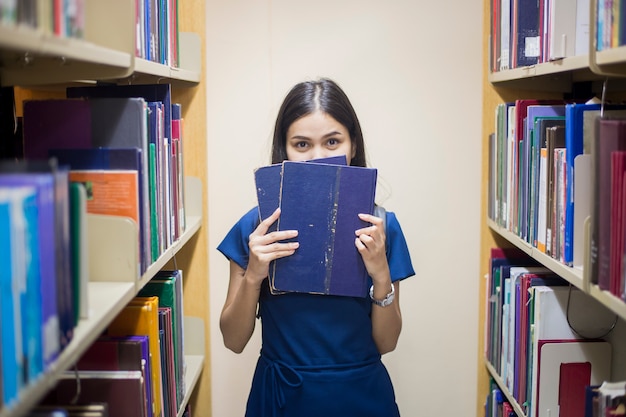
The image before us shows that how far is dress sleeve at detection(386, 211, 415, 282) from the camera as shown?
6.02 ft

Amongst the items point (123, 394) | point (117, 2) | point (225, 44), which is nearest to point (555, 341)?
point (123, 394)

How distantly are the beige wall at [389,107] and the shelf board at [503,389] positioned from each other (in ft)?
0.65

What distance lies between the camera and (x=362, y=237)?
65.7 inches

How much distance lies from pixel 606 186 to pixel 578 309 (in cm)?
58

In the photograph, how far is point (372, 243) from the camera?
1.67 meters

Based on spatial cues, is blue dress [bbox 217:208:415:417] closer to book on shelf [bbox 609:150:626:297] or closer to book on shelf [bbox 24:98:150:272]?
book on shelf [bbox 24:98:150:272]

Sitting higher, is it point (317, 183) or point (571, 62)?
point (571, 62)

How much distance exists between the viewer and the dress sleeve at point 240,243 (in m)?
1.84

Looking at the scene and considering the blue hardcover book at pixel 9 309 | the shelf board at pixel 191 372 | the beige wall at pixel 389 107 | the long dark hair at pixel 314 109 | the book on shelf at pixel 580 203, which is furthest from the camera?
the beige wall at pixel 389 107

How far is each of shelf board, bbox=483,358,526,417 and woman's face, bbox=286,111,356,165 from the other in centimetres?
85

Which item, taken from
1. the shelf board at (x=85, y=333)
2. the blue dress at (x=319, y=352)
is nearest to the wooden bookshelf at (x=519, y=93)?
the blue dress at (x=319, y=352)

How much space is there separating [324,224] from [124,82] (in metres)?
0.75

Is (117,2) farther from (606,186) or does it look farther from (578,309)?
(578,309)

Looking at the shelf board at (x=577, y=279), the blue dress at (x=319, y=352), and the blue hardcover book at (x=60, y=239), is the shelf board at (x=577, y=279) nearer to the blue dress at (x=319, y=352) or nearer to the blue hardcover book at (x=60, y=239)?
the blue dress at (x=319, y=352)
